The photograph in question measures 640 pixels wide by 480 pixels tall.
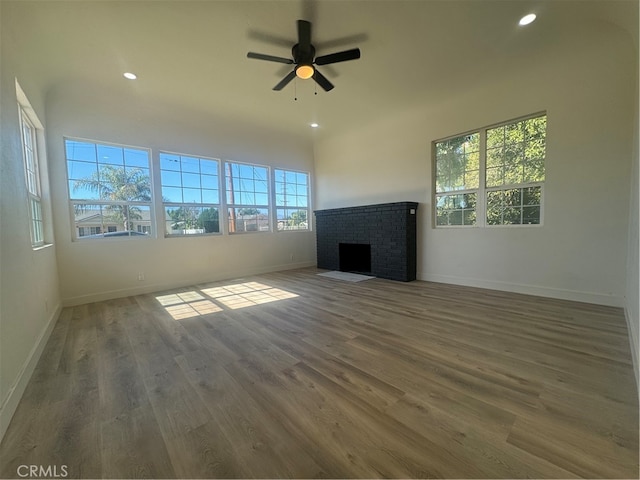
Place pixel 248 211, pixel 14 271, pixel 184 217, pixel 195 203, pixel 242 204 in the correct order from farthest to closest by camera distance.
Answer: pixel 248 211, pixel 242 204, pixel 195 203, pixel 184 217, pixel 14 271

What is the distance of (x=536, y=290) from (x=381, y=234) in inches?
98.9

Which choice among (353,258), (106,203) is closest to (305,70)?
(106,203)

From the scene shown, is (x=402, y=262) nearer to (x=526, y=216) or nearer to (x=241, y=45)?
(x=526, y=216)

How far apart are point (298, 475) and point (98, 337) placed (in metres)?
2.72

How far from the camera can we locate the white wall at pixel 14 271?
1662 millimetres

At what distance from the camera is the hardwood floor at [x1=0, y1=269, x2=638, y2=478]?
1.21 metres

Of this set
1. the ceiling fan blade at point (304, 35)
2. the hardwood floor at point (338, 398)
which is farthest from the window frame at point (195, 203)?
the ceiling fan blade at point (304, 35)

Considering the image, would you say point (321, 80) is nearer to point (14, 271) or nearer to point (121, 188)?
point (14, 271)

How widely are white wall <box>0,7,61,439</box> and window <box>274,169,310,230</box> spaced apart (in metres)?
4.19

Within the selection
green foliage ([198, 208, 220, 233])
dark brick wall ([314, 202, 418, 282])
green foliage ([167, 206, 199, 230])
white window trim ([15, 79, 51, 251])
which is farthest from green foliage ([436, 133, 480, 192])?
white window trim ([15, 79, 51, 251])

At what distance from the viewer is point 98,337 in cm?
272

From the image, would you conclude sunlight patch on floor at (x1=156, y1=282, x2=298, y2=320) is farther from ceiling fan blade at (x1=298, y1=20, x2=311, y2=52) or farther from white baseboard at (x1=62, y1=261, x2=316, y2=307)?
ceiling fan blade at (x1=298, y1=20, x2=311, y2=52)

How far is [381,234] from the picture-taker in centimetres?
520

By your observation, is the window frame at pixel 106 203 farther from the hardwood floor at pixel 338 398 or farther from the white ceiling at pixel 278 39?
the hardwood floor at pixel 338 398
